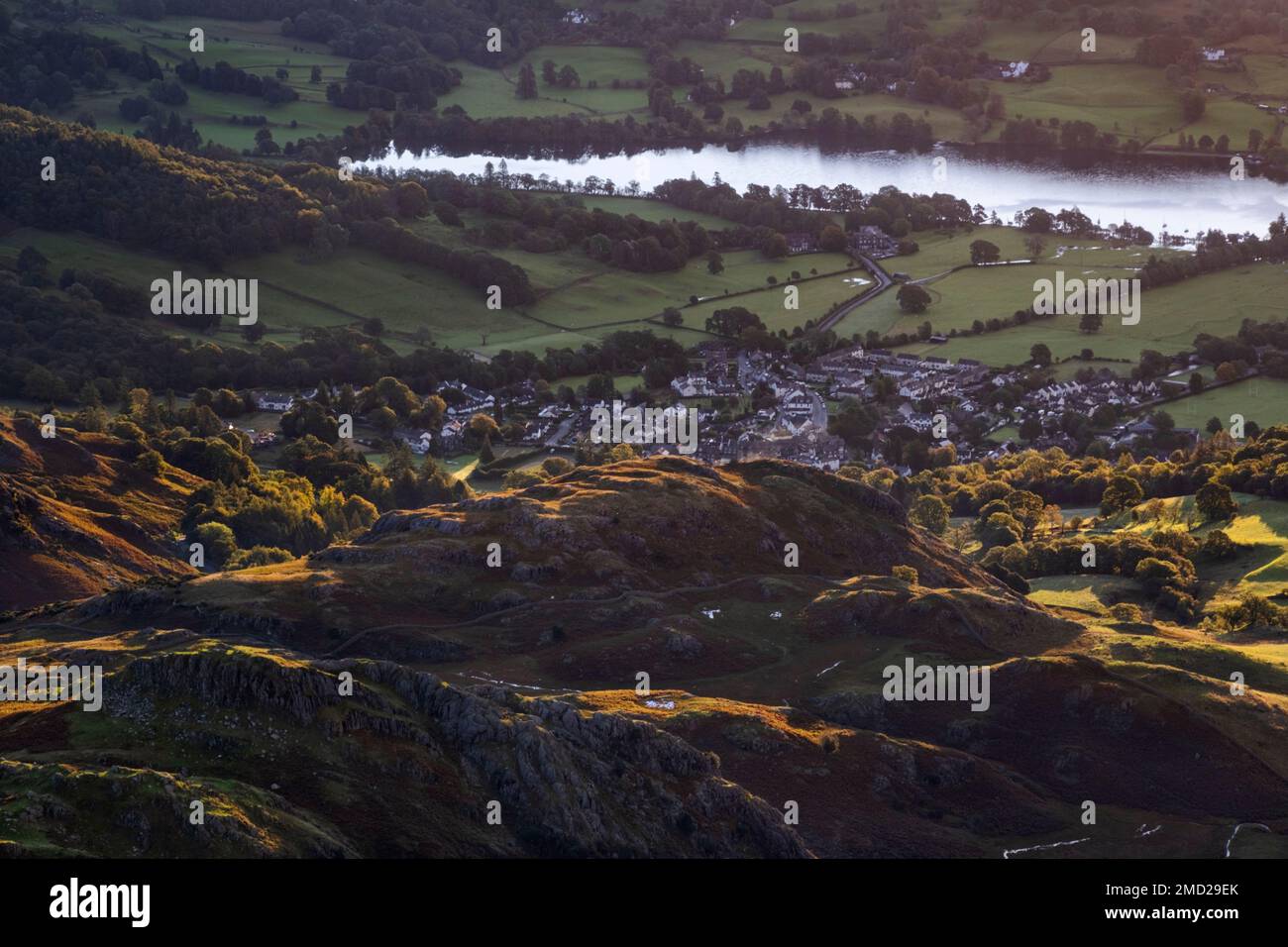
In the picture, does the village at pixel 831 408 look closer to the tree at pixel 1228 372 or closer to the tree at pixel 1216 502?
the tree at pixel 1228 372

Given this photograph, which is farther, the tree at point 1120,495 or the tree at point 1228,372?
the tree at point 1228,372

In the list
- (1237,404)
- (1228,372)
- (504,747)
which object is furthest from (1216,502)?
(504,747)

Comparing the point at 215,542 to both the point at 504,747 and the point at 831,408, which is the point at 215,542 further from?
the point at 831,408

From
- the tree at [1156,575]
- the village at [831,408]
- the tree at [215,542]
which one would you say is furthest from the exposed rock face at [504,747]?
the village at [831,408]

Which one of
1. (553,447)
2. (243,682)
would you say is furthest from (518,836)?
(553,447)

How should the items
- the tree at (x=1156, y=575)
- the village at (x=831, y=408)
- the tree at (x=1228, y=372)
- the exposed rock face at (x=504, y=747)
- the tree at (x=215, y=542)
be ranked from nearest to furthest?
the exposed rock face at (x=504, y=747)
the tree at (x=1156, y=575)
the tree at (x=215, y=542)
the village at (x=831, y=408)
the tree at (x=1228, y=372)

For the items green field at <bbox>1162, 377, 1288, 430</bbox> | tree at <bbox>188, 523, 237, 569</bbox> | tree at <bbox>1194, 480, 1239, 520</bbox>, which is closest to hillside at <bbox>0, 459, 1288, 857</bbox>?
tree at <bbox>188, 523, 237, 569</bbox>

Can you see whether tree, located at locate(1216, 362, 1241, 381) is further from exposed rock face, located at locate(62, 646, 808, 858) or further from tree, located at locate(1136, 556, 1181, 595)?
exposed rock face, located at locate(62, 646, 808, 858)
